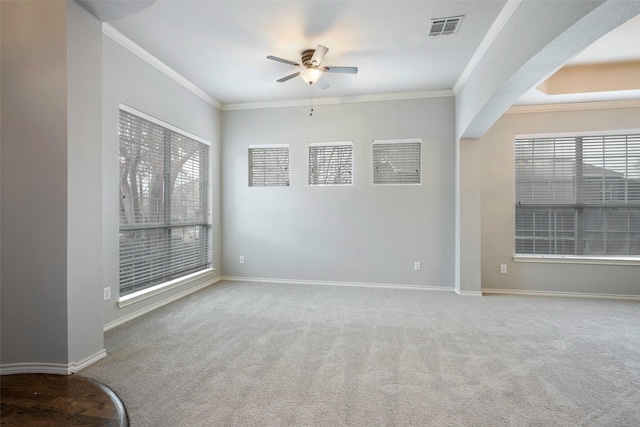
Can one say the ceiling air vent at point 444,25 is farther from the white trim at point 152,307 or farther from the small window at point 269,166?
the white trim at point 152,307

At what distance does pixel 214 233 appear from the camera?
16.0 feet

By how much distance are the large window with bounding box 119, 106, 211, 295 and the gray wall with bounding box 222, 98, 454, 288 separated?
2.22 feet

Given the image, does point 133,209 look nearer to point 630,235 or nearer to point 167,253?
point 167,253

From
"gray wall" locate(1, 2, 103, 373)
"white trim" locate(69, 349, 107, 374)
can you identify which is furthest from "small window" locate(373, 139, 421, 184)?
"white trim" locate(69, 349, 107, 374)

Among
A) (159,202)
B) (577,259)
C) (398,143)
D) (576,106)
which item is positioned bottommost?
(577,259)

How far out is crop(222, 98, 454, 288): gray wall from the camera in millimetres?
4508

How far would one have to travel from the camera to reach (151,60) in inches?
136

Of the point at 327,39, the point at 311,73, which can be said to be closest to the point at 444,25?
the point at 327,39

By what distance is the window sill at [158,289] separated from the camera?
3.16 m

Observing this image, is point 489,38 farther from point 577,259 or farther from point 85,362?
point 85,362

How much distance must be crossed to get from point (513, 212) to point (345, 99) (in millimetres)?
3085

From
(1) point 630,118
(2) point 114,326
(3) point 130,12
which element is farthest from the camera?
(1) point 630,118

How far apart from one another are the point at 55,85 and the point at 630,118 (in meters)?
6.58

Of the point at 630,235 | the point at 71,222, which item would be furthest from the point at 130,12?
the point at 630,235
